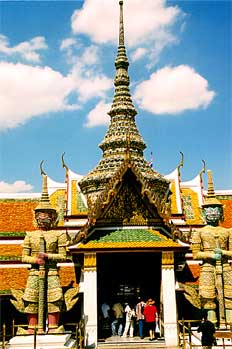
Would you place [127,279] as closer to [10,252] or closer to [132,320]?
[132,320]

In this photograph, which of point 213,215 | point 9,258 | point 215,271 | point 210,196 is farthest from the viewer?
point 9,258

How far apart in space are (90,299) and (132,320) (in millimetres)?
1719

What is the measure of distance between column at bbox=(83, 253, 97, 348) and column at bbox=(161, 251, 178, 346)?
5.64 feet

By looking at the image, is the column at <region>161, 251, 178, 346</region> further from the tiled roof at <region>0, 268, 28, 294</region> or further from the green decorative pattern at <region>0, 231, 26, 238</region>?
the green decorative pattern at <region>0, 231, 26, 238</region>

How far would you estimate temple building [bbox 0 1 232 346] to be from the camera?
1107cm

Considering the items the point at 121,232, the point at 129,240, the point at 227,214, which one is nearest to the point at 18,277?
the point at 121,232

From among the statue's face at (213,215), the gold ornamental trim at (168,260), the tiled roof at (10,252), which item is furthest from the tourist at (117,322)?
the statue's face at (213,215)

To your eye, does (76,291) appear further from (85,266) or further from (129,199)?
(129,199)

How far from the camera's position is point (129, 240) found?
37.0 ft

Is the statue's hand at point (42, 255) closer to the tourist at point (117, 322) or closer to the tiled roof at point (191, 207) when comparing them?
the tourist at point (117, 322)

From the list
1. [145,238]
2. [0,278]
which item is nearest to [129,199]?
[145,238]

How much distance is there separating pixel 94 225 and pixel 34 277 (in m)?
2.01

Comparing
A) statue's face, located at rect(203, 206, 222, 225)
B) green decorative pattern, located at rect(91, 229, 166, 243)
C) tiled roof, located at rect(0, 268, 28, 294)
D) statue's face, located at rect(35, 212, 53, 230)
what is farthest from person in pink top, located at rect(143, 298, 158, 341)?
tiled roof, located at rect(0, 268, 28, 294)

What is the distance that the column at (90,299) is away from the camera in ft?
34.9
